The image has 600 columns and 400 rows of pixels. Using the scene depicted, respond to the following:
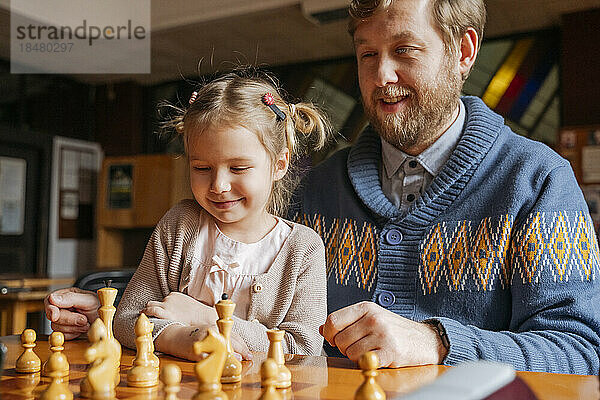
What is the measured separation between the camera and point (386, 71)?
146 cm

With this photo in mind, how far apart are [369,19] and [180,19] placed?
4101 millimetres

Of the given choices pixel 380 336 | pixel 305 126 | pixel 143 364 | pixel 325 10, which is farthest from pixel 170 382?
pixel 325 10

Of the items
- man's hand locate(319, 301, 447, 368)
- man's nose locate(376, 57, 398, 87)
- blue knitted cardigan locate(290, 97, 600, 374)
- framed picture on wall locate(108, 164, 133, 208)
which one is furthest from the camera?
framed picture on wall locate(108, 164, 133, 208)

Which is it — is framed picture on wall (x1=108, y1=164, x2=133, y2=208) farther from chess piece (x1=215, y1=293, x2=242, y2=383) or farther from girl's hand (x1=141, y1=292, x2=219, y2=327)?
chess piece (x1=215, y1=293, x2=242, y2=383)

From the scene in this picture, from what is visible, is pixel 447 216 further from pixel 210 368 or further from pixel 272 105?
pixel 210 368

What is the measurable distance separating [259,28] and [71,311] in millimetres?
4477

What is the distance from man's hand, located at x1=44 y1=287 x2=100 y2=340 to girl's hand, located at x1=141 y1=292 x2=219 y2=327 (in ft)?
0.62

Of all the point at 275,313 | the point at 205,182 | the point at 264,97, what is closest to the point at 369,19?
the point at 264,97

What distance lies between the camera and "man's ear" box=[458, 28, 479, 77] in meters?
1.61

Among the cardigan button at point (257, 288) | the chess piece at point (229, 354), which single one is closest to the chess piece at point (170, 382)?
the chess piece at point (229, 354)

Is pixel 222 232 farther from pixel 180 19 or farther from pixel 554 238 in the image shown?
pixel 180 19

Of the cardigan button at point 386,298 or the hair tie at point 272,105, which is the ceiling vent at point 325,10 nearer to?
the hair tie at point 272,105

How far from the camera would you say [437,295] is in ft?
4.43

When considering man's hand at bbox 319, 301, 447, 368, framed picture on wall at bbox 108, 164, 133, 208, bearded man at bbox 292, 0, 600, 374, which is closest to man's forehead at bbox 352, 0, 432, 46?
bearded man at bbox 292, 0, 600, 374
